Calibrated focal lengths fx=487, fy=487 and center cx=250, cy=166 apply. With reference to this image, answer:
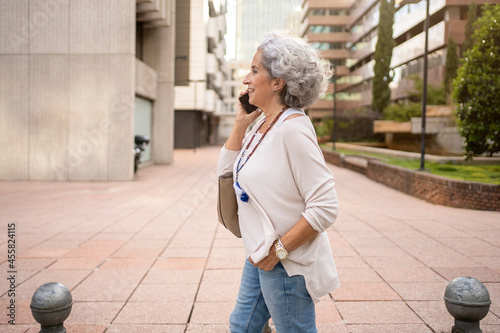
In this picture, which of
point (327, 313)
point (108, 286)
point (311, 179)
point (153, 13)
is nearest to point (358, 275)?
point (327, 313)

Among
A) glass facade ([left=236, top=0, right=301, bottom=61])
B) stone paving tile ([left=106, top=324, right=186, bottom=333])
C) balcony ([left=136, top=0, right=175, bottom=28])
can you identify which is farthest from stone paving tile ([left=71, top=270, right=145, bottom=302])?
glass facade ([left=236, top=0, right=301, bottom=61])

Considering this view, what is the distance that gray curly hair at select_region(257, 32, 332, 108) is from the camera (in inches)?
82.2

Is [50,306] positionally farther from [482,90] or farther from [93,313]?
[482,90]

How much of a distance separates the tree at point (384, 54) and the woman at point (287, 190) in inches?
1688

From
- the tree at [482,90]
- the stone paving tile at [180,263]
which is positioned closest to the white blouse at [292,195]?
the stone paving tile at [180,263]

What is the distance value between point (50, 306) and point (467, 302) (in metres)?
2.55

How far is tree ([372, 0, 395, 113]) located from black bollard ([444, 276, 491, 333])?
41.7m

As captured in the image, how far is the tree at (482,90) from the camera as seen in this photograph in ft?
39.0

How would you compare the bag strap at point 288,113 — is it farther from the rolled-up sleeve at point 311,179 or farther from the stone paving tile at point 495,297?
the stone paving tile at point 495,297

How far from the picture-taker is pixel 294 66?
209cm

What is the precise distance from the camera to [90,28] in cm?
1475

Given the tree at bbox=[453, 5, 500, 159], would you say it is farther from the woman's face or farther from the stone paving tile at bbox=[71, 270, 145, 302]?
the woman's face

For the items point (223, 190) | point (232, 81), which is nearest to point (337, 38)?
point (232, 81)

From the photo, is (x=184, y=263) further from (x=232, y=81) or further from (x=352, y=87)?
(x=232, y=81)
